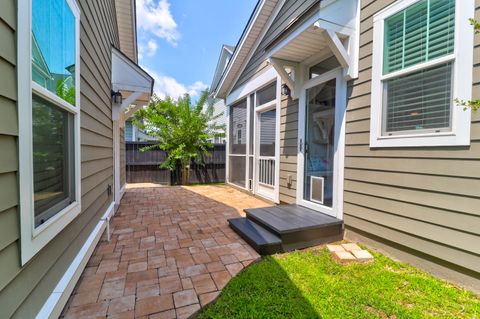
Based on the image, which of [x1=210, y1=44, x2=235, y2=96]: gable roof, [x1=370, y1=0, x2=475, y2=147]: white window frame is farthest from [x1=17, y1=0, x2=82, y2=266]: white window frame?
[x1=210, y1=44, x2=235, y2=96]: gable roof

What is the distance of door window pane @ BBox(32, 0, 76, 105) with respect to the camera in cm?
138

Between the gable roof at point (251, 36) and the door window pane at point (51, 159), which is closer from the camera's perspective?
the door window pane at point (51, 159)

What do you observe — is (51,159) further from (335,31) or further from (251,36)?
(251,36)

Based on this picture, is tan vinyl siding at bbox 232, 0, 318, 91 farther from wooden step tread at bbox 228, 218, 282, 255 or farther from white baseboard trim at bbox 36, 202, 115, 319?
white baseboard trim at bbox 36, 202, 115, 319

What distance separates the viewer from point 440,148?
83.0 inches

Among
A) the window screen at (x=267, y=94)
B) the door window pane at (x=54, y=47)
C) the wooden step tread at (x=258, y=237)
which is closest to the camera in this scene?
the door window pane at (x=54, y=47)

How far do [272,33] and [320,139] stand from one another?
105 inches

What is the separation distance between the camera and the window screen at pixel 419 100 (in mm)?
2113

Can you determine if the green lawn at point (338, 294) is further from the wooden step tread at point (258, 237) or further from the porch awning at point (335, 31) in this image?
the porch awning at point (335, 31)

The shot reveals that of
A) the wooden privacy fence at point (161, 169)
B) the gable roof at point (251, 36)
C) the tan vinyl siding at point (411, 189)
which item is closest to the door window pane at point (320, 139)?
the tan vinyl siding at point (411, 189)

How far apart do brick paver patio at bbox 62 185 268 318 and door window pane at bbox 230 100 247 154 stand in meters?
2.51

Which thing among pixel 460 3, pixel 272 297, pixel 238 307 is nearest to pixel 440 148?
pixel 460 3

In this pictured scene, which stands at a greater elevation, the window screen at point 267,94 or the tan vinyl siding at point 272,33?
the tan vinyl siding at point 272,33

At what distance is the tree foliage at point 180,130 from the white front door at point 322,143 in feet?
14.1
